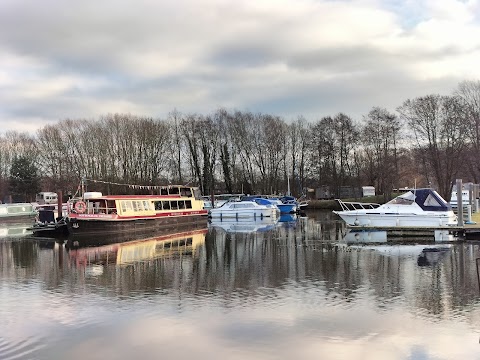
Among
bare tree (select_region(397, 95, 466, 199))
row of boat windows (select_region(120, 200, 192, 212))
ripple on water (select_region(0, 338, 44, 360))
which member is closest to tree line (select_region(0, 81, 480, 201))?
bare tree (select_region(397, 95, 466, 199))

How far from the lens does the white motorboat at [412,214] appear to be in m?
32.9

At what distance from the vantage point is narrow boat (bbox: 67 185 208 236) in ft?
122

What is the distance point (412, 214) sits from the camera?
33.6 m

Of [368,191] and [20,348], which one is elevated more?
[368,191]

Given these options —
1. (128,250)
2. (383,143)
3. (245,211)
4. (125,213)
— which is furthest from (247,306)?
(383,143)

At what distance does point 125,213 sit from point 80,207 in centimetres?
378

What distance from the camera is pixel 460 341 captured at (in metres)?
10.4

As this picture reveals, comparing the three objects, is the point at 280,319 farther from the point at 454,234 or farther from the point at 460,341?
the point at 454,234

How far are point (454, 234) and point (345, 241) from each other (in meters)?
6.21

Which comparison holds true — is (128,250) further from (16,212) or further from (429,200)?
(16,212)

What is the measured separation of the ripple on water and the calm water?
2 centimetres

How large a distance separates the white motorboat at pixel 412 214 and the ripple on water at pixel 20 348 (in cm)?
2671

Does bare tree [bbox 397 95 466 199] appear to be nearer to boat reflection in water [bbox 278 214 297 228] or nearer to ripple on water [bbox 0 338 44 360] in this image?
boat reflection in water [bbox 278 214 297 228]

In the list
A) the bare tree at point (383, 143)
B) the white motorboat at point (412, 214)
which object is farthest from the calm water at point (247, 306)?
the bare tree at point (383, 143)
